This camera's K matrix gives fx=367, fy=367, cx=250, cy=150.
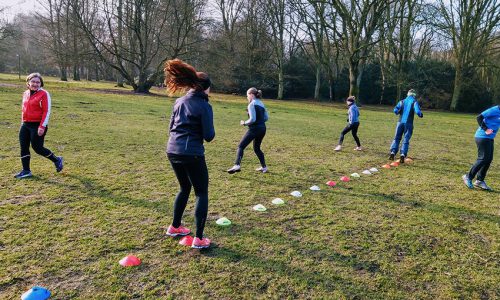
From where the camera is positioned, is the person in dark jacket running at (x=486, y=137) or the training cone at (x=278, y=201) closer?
the training cone at (x=278, y=201)

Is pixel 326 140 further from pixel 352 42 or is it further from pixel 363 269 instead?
pixel 352 42

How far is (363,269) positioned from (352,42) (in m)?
29.7

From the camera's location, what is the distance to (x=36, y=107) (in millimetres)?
5836

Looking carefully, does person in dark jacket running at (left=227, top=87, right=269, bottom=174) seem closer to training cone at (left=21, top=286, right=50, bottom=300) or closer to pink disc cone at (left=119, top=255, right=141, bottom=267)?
pink disc cone at (left=119, top=255, right=141, bottom=267)

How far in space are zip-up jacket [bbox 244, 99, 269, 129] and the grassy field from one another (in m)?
0.99

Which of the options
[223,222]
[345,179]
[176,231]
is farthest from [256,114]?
[176,231]

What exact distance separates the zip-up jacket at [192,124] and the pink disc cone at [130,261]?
1.07 meters

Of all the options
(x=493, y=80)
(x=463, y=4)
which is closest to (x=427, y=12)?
(x=463, y=4)

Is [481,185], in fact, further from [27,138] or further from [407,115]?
[27,138]

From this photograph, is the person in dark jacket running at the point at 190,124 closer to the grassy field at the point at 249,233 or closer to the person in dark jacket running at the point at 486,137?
the grassy field at the point at 249,233

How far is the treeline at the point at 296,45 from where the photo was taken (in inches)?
1158

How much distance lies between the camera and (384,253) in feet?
12.9

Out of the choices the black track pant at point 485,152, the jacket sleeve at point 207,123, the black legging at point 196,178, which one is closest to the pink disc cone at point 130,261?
the black legging at point 196,178

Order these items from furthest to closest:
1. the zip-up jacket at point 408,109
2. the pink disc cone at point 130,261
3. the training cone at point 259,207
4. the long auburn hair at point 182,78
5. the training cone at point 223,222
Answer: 1. the zip-up jacket at point 408,109
2. the training cone at point 259,207
3. the training cone at point 223,222
4. the long auburn hair at point 182,78
5. the pink disc cone at point 130,261
